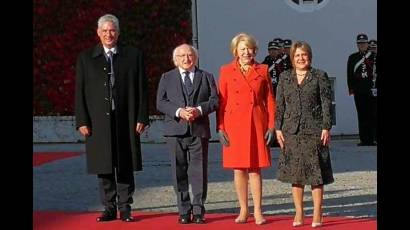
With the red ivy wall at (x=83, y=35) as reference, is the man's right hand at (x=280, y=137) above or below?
below

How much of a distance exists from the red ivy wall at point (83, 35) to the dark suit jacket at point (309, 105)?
959 cm

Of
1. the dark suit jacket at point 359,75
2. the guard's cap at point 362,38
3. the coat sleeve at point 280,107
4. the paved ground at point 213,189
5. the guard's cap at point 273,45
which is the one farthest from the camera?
the guard's cap at point 362,38

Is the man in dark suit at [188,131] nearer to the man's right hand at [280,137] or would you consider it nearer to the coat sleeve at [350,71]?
the man's right hand at [280,137]

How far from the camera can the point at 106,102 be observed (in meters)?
7.47

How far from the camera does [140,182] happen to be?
34.9ft

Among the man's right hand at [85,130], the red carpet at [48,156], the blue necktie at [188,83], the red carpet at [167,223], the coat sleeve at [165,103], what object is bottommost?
the red carpet at [167,223]

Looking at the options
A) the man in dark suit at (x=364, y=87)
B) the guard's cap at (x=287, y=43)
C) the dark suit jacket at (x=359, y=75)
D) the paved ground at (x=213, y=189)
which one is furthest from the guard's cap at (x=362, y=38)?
the paved ground at (x=213, y=189)

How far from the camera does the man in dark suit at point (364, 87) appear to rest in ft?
49.1

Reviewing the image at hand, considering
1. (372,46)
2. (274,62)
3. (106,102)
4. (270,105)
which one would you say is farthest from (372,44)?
(106,102)

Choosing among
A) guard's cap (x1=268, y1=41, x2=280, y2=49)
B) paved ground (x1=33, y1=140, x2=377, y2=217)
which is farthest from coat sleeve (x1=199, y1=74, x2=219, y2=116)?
guard's cap (x1=268, y1=41, x2=280, y2=49)

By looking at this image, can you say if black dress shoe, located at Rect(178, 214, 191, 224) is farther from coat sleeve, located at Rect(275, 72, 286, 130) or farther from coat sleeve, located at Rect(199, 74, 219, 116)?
coat sleeve, located at Rect(275, 72, 286, 130)

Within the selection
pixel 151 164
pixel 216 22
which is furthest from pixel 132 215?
pixel 216 22

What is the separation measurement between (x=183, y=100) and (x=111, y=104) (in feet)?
2.03

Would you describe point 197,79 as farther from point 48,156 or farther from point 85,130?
point 48,156
